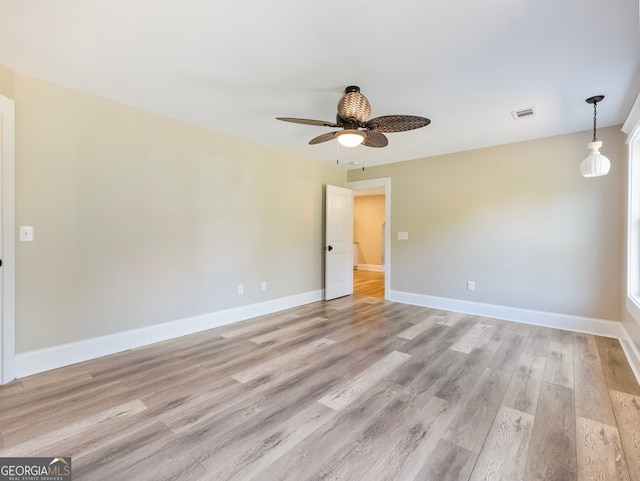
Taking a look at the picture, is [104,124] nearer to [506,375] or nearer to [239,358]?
[239,358]

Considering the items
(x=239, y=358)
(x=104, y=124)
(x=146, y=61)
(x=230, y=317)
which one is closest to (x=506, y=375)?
(x=239, y=358)

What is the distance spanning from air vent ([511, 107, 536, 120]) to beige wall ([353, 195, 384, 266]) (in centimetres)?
569

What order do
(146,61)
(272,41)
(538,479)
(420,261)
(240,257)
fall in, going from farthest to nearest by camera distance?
(420,261) → (240,257) → (146,61) → (272,41) → (538,479)

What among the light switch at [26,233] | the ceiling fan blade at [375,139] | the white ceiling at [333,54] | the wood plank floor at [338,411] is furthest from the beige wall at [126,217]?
the ceiling fan blade at [375,139]

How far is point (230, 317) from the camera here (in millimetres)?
3840

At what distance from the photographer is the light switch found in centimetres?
236

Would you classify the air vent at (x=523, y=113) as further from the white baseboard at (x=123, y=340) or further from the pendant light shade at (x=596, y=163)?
the white baseboard at (x=123, y=340)

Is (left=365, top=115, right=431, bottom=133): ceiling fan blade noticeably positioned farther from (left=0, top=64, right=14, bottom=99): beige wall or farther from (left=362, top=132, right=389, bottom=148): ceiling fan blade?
(left=0, top=64, right=14, bottom=99): beige wall

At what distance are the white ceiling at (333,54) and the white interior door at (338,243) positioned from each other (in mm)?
2305

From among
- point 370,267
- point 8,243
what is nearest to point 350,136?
Result: point 8,243

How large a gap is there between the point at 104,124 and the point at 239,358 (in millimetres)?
2643

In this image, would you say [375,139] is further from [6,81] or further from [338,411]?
[6,81]

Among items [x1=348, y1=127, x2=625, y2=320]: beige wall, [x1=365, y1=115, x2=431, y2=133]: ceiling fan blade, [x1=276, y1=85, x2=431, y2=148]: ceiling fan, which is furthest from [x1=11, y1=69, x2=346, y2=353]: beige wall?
[x1=348, y1=127, x2=625, y2=320]: beige wall

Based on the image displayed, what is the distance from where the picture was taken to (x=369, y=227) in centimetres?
911
